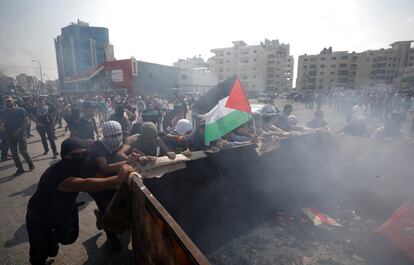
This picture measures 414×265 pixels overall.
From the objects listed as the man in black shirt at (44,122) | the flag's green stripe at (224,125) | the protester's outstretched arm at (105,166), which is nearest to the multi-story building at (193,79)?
the man in black shirt at (44,122)

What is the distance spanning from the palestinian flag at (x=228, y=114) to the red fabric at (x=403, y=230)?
270 centimetres

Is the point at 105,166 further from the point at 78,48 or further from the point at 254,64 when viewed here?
the point at 78,48

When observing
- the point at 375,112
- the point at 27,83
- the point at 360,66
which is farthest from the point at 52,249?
the point at 360,66

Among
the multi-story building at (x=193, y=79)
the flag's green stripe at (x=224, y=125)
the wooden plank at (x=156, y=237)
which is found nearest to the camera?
the wooden plank at (x=156, y=237)

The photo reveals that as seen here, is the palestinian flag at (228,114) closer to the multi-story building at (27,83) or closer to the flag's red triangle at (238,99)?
the flag's red triangle at (238,99)

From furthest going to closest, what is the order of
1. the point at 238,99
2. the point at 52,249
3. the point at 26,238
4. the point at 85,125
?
the point at 85,125, the point at 238,99, the point at 26,238, the point at 52,249

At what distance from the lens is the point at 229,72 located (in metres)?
84.4

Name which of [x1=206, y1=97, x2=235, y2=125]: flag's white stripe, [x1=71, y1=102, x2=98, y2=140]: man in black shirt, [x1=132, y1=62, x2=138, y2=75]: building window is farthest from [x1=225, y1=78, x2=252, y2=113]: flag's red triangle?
[x1=132, y1=62, x2=138, y2=75]: building window

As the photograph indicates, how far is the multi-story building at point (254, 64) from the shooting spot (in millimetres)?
81062

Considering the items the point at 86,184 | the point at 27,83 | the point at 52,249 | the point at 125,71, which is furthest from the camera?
the point at 27,83

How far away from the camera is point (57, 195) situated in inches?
99.7

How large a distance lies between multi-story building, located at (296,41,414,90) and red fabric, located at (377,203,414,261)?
90.3 m

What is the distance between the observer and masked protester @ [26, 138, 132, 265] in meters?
2.40

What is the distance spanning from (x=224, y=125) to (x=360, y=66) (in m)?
101
